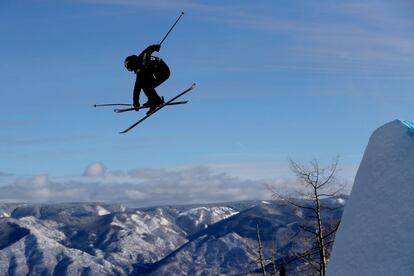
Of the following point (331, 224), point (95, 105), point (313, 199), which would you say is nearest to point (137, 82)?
point (95, 105)

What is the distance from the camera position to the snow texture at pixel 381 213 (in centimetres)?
850

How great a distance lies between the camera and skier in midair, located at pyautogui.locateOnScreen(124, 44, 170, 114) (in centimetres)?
1222

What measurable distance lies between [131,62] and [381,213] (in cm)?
627

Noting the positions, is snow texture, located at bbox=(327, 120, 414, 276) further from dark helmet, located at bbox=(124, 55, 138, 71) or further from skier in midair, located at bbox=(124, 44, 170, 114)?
dark helmet, located at bbox=(124, 55, 138, 71)

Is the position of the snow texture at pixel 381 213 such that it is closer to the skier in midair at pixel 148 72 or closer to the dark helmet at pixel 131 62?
the skier in midair at pixel 148 72

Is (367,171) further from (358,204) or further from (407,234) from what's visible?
(407,234)

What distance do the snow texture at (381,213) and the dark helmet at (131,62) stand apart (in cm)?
536

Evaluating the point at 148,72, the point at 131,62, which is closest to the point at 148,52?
the point at 131,62

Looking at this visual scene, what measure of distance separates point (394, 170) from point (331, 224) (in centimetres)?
2295

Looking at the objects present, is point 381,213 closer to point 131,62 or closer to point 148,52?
point 148,52

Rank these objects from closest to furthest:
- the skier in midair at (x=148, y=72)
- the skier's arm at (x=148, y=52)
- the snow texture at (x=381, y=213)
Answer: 1. the snow texture at (x=381, y=213)
2. the skier's arm at (x=148, y=52)
3. the skier in midair at (x=148, y=72)

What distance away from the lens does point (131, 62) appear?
A: 12242 mm

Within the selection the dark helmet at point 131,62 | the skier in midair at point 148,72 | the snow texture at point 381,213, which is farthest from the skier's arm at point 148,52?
the snow texture at point 381,213

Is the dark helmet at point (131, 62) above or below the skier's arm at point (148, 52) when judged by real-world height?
below
